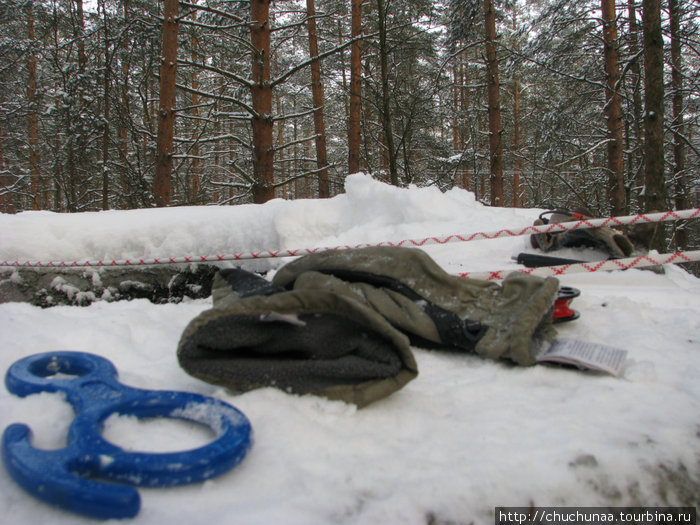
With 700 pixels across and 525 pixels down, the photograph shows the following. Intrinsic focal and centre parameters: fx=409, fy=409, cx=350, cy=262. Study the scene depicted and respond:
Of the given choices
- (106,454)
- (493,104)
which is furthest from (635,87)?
(106,454)

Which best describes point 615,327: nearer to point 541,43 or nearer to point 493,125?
point 541,43

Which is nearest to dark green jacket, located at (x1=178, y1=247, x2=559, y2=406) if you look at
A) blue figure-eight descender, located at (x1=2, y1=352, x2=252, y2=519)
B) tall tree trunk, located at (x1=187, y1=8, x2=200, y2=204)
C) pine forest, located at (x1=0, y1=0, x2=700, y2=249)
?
blue figure-eight descender, located at (x1=2, y1=352, x2=252, y2=519)

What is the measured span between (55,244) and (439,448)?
4.07 meters

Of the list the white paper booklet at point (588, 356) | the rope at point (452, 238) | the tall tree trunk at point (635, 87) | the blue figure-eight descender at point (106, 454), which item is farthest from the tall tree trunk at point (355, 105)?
the blue figure-eight descender at point (106, 454)

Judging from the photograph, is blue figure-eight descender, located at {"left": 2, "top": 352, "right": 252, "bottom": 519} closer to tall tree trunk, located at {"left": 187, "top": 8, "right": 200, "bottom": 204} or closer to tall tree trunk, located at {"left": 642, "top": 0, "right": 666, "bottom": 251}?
tall tree trunk, located at {"left": 187, "top": 8, "right": 200, "bottom": 204}

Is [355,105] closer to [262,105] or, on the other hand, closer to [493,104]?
[262,105]

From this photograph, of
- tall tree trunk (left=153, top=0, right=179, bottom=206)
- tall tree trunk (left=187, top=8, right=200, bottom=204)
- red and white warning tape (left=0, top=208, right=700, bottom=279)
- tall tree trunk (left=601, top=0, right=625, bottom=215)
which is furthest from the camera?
tall tree trunk (left=601, top=0, right=625, bottom=215)

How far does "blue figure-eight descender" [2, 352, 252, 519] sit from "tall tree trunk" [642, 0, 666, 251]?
593 cm

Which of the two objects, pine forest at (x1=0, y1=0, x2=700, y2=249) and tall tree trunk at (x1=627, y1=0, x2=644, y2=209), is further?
tall tree trunk at (x1=627, y1=0, x2=644, y2=209)

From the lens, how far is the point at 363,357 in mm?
1286

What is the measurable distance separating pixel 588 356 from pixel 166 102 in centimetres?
700

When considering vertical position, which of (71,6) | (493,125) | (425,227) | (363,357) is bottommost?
(363,357)

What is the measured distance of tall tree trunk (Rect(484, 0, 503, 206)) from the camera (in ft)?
34.7

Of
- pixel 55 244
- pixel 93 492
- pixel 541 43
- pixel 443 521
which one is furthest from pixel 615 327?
pixel 541 43
